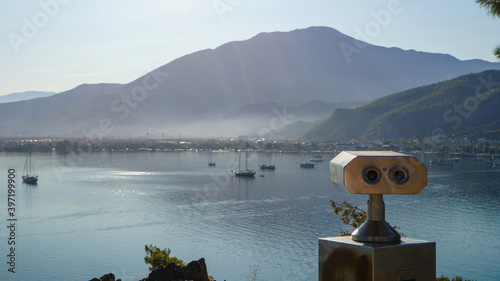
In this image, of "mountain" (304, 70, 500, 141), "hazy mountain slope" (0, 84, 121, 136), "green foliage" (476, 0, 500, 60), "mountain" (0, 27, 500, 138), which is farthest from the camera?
"mountain" (0, 27, 500, 138)

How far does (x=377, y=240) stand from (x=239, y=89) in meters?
148

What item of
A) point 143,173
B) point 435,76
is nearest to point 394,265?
point 143,173

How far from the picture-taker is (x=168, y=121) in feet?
452

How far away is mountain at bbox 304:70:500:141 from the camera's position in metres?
62.6

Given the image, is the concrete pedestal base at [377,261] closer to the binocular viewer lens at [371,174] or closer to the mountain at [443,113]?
the binocular viewer lens at [371,174]

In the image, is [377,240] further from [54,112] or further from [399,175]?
[54,112]

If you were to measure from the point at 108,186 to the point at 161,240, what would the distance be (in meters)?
16.3

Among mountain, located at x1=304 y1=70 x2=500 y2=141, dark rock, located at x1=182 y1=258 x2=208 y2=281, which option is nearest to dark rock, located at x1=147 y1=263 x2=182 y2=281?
dark rock, located at x1=182 y1=258 x2=208 y2=281

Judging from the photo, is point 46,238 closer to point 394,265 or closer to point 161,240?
point 161,240

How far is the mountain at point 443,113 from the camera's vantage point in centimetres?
6259

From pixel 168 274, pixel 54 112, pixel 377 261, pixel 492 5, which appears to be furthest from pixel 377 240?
pixel 54 112

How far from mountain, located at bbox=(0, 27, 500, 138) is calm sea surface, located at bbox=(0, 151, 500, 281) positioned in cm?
9306

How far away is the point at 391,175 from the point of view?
1.04 metres

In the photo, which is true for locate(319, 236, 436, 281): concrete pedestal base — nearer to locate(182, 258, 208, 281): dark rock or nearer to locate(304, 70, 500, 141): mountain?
locate(182, 258, 208, 281): dark rock
